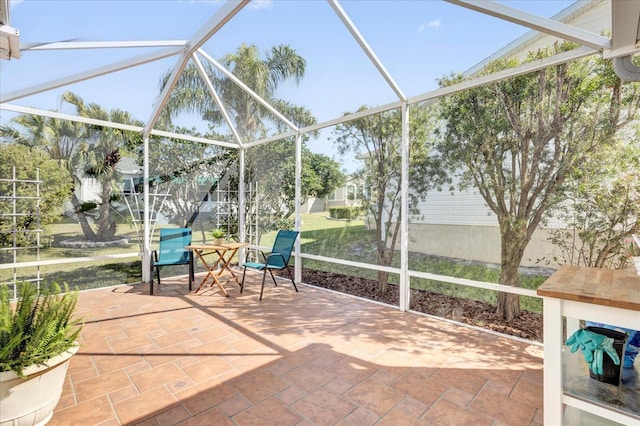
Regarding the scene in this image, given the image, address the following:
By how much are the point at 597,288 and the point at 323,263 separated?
3.98m

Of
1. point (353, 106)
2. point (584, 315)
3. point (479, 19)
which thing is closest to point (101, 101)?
point (353, 106)

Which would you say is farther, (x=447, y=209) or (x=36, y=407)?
(x=447, y=209)

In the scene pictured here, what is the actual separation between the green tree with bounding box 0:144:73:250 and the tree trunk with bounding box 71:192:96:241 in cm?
11

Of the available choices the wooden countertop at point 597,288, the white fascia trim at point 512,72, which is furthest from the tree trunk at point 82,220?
the wooden countertop at point 597,288

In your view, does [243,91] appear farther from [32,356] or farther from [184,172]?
[32,356]

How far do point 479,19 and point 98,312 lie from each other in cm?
544

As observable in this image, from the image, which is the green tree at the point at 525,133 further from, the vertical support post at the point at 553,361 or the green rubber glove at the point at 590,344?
the vertical support post at the point at 553,361

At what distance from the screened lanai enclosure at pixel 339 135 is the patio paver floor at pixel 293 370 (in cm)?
87

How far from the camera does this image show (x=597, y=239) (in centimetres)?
286

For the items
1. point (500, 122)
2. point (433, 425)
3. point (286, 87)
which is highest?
point (286, 87)

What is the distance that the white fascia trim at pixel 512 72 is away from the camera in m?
2.73

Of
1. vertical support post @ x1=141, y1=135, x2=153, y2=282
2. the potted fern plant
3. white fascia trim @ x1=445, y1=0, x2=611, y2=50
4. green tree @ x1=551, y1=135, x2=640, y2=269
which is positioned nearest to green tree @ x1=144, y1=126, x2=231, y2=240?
vertical support post @ x1=141, y1=135, x2=153, y2=282

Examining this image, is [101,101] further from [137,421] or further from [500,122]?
[500,122]

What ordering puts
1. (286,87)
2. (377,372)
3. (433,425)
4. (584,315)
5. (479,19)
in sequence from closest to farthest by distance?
(584,315) < (433,425) < (377,372) < (479,19) < (286,87)
